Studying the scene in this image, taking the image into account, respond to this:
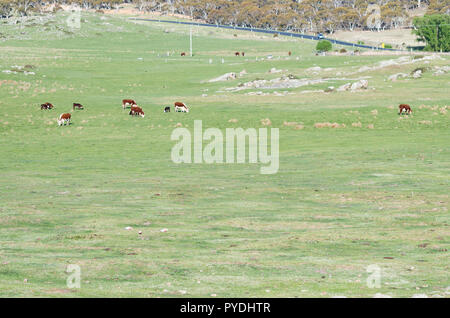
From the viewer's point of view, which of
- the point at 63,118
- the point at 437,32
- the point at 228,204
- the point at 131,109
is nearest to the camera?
the point at 228,204

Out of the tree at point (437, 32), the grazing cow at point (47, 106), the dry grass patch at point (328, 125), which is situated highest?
the tree at point (437, 32)

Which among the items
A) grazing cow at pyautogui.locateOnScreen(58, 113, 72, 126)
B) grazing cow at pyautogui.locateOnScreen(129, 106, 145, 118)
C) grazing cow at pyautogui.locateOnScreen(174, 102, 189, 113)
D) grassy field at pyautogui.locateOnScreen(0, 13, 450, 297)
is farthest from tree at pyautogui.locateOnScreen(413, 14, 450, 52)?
grazing cow at pyautogui.locateOnScreen(58, 113, 72, 126)

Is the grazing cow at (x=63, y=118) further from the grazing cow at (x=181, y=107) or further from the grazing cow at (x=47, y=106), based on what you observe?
the grazing cow at (x=181, y=107)

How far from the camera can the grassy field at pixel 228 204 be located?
15688 millimetres

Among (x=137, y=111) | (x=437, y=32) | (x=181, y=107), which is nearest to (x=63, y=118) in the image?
(x=137, y=111)

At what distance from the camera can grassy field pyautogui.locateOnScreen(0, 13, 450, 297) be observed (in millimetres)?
15688

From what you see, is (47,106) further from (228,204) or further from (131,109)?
(228,204)

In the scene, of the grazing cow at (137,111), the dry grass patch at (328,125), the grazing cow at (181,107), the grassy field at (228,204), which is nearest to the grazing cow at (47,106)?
the grassy field at (228,204)

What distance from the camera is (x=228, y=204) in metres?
26.7

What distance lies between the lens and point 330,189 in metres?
30.3

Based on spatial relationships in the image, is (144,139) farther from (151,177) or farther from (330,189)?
(330,189)

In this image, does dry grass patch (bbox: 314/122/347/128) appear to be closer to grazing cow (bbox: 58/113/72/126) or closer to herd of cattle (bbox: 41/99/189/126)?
herd of cattle (bbox: 41/99/189/126)

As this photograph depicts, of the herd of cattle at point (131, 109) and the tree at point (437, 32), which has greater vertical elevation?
Answer: the tree at point (437, 32)

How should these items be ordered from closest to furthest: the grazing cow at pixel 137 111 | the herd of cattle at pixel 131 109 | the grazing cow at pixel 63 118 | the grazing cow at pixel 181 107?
the grazing cow at pixel 63 118 → the herd of cattle at pixel 131 109 → the grazing cow at pixel 137 111 → the grazing cow at pixel 181 107
